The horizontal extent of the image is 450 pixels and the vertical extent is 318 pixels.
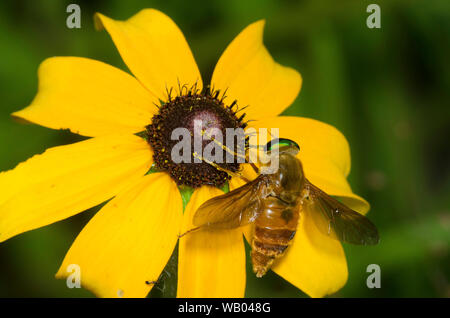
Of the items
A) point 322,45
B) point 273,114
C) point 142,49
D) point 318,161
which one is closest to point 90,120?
point 142,49

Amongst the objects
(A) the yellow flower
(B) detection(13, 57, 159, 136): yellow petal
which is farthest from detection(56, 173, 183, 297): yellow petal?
(B) detection(13, 57, 159, 136): yellow petal

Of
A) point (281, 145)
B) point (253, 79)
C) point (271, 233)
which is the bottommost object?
point (271, 233)

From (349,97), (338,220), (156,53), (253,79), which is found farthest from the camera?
(349,97)

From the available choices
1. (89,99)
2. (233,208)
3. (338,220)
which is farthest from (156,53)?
(338,220)

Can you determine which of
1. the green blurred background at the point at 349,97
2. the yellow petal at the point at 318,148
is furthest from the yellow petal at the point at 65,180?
the green blurred background at the point at 349,97

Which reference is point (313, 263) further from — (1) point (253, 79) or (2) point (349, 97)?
(2) point (349, 97)

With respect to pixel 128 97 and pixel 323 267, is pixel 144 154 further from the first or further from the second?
pixel 323 267

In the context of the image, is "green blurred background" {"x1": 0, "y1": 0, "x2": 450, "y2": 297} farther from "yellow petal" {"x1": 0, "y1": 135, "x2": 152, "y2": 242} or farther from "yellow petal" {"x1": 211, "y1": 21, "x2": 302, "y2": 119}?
"yellow petal" {"x1": 0, "y1": 135, "x2": 152, "y2": 242}
